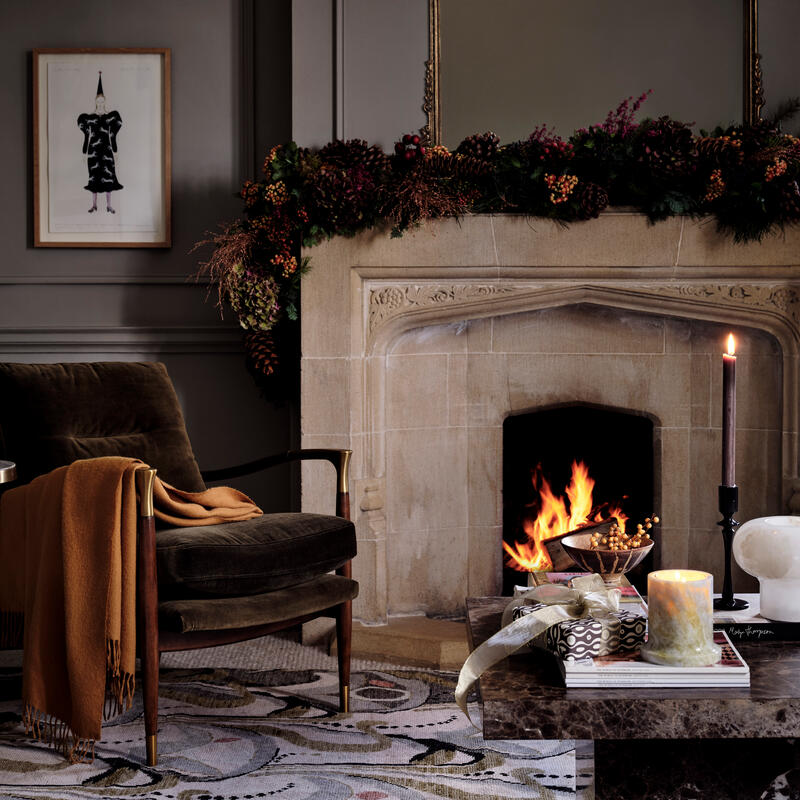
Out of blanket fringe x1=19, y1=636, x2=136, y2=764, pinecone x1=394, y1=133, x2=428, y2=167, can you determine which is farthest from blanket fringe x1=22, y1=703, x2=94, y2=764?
pinecone x1=394, y1=133, x2=428, y2=167

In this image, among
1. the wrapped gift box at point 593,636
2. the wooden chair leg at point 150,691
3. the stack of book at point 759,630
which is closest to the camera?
the wrapped gift box at point 593,636

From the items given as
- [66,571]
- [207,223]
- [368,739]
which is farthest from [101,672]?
[207,223]

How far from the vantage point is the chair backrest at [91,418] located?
2605mm

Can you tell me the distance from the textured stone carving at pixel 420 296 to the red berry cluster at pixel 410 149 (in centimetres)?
44

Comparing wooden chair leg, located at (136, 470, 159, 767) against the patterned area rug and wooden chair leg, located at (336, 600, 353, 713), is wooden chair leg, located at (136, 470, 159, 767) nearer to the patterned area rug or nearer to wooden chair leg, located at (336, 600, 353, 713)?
the patterned area rug

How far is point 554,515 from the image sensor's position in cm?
354

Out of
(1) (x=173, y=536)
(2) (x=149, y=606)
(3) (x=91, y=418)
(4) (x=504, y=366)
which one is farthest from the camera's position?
(4) (x=504, y=366)

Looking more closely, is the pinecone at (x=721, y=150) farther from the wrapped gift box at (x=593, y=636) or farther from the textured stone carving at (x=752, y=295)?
the wrapped gift box at (x=593, y=636)

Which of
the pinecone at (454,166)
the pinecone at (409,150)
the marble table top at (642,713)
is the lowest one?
the marble table top at (642,713)

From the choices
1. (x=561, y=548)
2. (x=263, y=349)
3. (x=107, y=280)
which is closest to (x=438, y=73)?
(x=263, y=349)

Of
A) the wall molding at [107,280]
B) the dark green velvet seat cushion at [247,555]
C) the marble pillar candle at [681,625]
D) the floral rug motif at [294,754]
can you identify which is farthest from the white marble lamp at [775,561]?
the wall molding at [107,280]

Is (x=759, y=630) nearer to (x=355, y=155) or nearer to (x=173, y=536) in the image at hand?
(x=173, y=536)

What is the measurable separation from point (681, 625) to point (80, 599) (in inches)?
55.0

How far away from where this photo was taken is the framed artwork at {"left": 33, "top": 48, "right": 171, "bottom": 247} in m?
3.57
